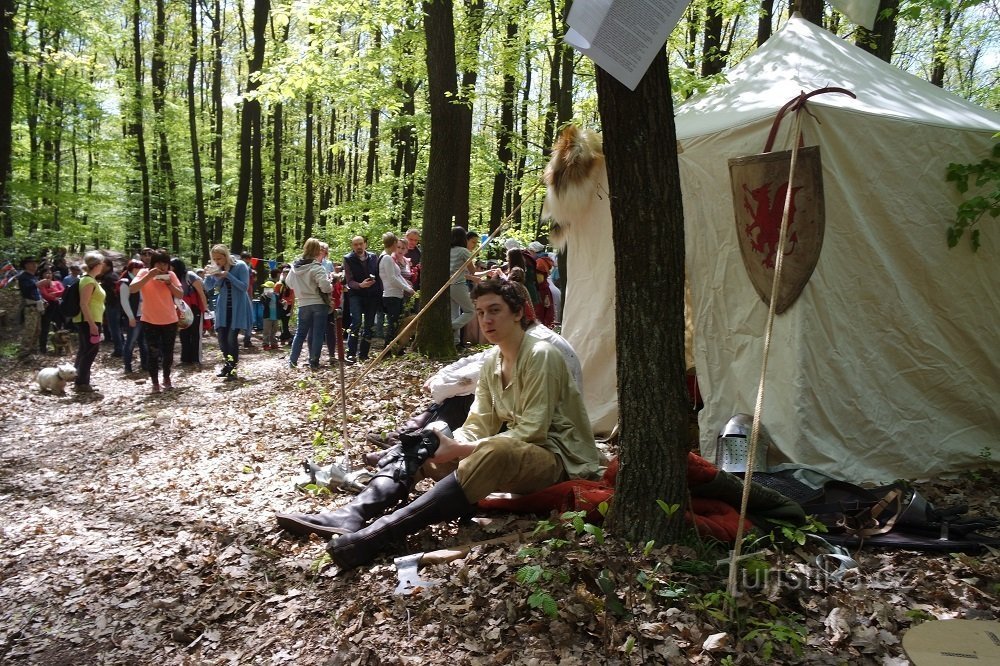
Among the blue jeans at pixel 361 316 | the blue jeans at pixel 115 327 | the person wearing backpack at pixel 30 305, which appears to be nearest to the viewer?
the blue jeans at pixel 361 316

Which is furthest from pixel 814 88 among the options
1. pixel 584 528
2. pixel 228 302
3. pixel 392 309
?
pixel 228 302

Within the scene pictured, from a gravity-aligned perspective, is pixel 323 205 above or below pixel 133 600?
above

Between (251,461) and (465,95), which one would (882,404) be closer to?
(251,461)

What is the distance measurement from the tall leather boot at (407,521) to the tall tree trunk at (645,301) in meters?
0.86

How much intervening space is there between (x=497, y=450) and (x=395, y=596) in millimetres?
880

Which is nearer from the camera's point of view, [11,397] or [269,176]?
[11,397]

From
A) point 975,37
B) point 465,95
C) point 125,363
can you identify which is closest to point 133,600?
point 465,95

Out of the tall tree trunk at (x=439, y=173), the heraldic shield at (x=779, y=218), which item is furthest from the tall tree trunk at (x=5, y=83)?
the heraldic shield at (x=779, y=218)

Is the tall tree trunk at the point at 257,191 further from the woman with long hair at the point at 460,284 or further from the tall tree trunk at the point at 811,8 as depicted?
the tall tree trunk at the point at 811,8

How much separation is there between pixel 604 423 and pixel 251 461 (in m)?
3.02

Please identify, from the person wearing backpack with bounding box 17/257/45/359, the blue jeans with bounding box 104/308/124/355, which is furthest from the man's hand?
the person wearing backpack with bounding box 17/257/45/359

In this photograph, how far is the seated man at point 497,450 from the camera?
145 inches

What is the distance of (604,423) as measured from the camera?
611cm

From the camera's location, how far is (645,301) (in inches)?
128
